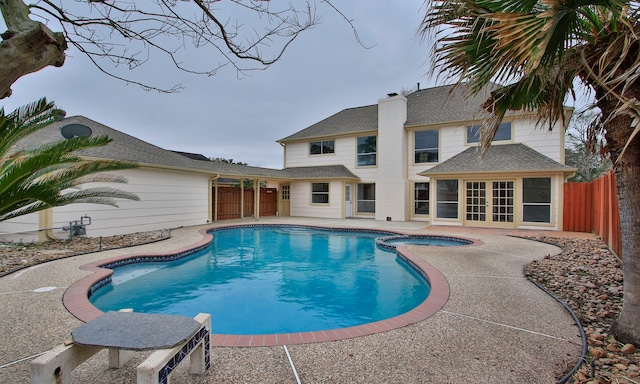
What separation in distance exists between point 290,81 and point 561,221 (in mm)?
12844

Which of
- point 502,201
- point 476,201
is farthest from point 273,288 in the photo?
point 502,201

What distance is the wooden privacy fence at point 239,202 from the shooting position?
19.3 metres

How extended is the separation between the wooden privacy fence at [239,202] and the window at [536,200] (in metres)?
14.8

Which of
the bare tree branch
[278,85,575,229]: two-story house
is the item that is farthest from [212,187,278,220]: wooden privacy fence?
the bare tree branch

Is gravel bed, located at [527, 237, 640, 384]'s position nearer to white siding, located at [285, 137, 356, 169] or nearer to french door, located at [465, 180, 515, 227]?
french door, located at [465, 180, 515, 227]

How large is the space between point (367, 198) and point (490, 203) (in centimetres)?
724

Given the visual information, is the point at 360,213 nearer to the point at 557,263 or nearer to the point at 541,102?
the point at 557,263

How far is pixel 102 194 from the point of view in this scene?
23.7 ft

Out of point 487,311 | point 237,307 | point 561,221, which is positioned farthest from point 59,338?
point 561,221

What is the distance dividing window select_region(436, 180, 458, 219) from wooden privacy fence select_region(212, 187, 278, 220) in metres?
11.2

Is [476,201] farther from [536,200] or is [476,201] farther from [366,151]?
[366,151]

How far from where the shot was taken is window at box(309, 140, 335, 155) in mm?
21188

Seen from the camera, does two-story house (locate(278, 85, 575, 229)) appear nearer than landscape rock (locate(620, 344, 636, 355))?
No

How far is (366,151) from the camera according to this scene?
19.9 metres
